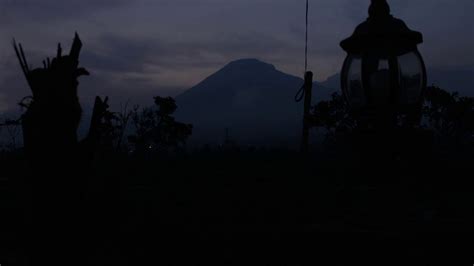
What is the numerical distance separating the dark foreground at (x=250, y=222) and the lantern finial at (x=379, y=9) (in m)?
1.22

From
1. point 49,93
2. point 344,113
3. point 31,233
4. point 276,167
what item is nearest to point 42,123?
point 49,93

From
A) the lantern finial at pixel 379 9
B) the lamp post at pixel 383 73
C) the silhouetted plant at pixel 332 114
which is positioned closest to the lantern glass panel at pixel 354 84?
the lamp post at pixel 383 73

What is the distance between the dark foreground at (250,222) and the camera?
388 cm

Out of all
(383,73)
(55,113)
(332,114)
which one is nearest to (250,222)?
(383,73)

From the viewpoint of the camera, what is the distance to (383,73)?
13.5 ft

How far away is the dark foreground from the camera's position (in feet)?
12.7

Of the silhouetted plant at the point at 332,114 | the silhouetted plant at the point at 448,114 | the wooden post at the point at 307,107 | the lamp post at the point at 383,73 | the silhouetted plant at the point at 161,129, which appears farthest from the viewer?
the silhouetted plant at the point at 161,129

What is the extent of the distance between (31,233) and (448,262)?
13.2ft

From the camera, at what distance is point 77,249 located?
150 inches

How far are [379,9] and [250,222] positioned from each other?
416 cm

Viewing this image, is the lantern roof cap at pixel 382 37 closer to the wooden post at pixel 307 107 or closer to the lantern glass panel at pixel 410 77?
the lantern glass panel at pixel 410 77

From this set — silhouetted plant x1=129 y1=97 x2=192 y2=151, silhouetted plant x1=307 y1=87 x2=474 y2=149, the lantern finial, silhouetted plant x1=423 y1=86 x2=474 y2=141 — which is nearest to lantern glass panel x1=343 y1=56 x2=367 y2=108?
the lantern finial

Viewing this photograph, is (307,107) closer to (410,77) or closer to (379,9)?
(379,9)

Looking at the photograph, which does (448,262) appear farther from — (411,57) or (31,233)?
→ (31,233)
